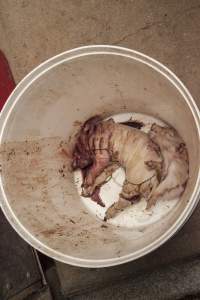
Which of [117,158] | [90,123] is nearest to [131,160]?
[117,158]

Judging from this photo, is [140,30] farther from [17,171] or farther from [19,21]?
[17,171]

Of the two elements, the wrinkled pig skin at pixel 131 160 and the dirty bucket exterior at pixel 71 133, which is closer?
the dirty bucket exterior at pixel 71 133

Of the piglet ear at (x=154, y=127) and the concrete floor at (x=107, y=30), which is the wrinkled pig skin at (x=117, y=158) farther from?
the concrete floor at (x=107, y=30)

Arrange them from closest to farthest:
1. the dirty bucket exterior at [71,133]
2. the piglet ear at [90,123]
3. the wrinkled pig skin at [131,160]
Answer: the dirty bucket exterior at [71,133]
the wrinkled pig skin at [131,160]
the piglet ear at [90,123]

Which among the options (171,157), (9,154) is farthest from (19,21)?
(171,157)

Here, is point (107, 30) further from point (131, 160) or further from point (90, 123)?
point (131, 160)

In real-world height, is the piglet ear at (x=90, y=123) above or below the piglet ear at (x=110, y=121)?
above

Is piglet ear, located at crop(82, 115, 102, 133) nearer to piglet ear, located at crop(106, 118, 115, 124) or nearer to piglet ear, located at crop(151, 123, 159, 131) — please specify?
piglet ear, located at crop(106, 118, 115, 124)

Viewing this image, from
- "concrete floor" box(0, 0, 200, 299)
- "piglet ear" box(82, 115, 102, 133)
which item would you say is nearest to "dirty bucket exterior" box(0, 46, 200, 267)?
"piglet ear" box(82, 115, 102, 133)

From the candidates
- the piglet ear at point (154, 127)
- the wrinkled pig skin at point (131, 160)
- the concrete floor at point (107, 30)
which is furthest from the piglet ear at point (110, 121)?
the concrete floor at point (107, 30)
